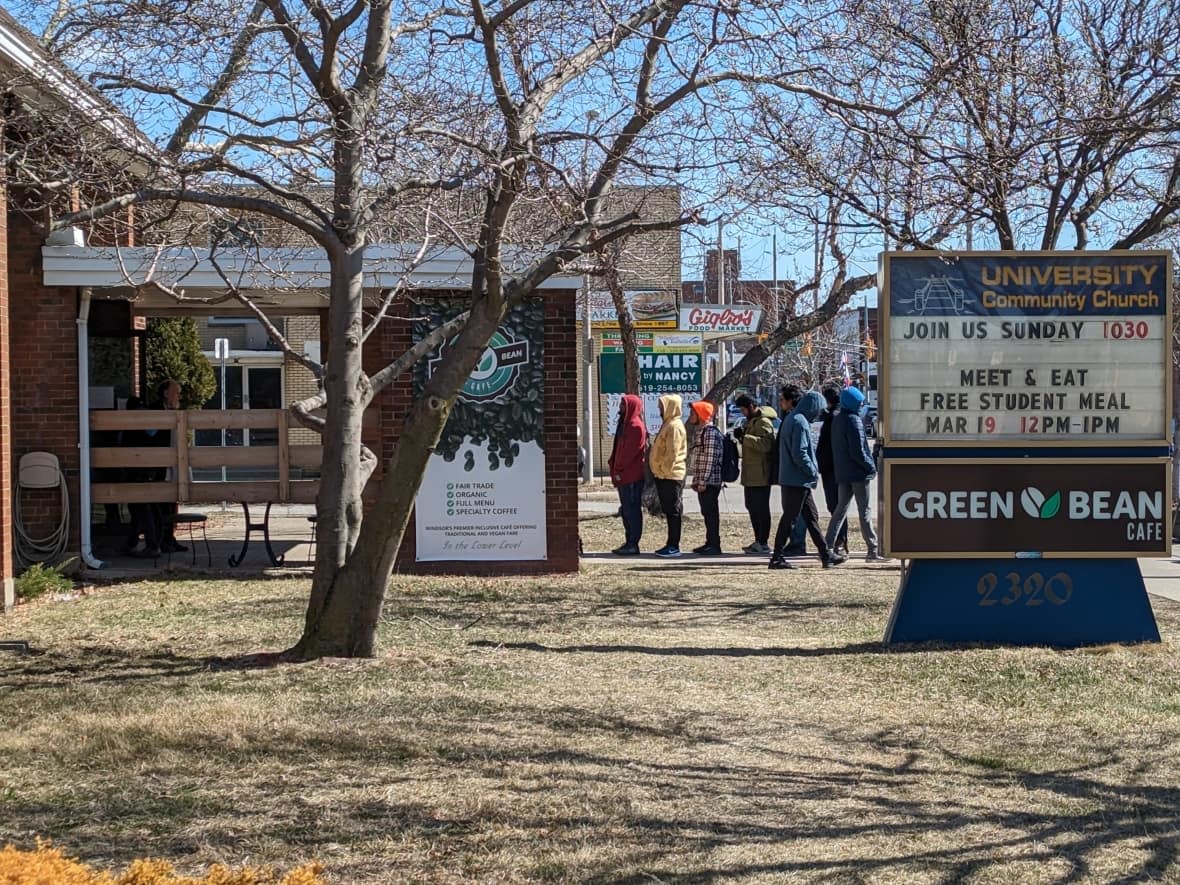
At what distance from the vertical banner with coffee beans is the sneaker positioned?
3083mm

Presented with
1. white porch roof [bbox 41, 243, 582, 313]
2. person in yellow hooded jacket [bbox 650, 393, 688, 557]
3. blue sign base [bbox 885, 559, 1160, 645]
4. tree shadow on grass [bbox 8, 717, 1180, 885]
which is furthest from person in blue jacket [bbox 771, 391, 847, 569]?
tree shadow on grass [bbox 8, 717, 1180, 885]

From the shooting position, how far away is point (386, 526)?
8.09 metres

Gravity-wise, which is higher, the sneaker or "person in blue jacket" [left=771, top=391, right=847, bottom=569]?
"person in blue jacket" [left=771, top=391, right=847, bottom=569]

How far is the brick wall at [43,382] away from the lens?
12836 mm

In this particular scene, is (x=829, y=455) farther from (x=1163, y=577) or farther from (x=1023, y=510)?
(x=1023, y=510)

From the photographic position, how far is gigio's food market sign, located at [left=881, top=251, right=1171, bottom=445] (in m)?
9.20

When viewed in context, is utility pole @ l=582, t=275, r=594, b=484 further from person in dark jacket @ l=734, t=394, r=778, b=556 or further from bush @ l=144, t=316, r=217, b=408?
person in dark jacket @ l=734, t=394, r=778, b=556

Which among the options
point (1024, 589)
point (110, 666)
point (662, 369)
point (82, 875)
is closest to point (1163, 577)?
point (1024, 589)

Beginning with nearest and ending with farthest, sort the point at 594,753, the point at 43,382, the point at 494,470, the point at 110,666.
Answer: the point at 594,753
the point at 110,666
the point at 43,382
the point at 494,470

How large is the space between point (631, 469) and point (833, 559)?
2.44 m

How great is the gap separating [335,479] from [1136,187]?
7.58 meters

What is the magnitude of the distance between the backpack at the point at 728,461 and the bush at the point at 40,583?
7.08 metres

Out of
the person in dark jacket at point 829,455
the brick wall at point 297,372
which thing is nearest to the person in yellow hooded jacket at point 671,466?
the person in dark jacket at point 829,455

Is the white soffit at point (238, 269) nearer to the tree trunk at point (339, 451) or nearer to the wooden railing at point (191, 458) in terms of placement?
the wooden railing at point (191, 458)
